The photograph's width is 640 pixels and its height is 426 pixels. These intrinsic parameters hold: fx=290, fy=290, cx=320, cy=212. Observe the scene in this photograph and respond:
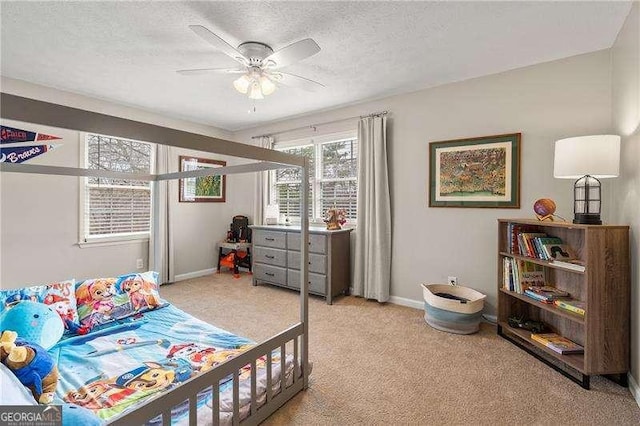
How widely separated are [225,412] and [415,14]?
2586 millimetres

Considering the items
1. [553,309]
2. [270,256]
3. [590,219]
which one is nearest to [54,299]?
[270,256]

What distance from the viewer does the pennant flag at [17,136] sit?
2836mm

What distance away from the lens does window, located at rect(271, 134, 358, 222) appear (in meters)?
3.89

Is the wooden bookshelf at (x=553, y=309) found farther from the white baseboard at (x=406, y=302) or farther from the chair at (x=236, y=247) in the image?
the chair at (x=236, y=247)

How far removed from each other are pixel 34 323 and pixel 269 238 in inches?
94.4

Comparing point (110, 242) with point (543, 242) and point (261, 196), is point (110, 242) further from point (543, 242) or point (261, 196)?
point (543, 242)

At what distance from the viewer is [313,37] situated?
7.25 ft

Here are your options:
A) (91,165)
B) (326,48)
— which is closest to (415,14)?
(326,48)

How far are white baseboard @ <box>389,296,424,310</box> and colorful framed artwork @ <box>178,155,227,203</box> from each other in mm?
3152

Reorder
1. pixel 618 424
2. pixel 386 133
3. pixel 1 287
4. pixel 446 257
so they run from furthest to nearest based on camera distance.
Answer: pixel 386 133 < pixel 446 257 < pixel 1 287 < pixel 618 424

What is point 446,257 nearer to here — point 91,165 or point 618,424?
point 618,424

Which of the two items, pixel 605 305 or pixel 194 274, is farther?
pixel 194 274

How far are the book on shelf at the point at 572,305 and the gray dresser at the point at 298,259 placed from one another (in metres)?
2.06

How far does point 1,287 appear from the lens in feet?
9.23
